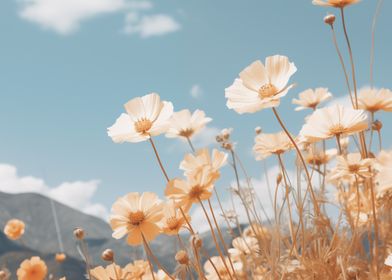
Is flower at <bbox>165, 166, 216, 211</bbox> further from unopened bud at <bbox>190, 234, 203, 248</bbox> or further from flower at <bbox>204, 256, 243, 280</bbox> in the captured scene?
flower at <bbox>204, 256, 243, 280</bbox>

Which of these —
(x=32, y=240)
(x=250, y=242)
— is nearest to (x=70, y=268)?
(x=32, y=240)

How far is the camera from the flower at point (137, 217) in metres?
1.03

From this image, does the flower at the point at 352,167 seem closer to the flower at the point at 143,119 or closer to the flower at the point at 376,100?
the flower at the point at 376,100

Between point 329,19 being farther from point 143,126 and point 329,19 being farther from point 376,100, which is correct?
point 143,126

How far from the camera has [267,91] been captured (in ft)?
3.14

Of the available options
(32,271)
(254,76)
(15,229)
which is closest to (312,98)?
(254,76)

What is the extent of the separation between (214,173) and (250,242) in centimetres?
85

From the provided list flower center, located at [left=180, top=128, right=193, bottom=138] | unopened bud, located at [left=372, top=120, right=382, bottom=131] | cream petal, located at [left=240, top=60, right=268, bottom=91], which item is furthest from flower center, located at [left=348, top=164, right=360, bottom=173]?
flower center, located at [left=180, top=128, right=193, bottom=138]

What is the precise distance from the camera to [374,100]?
1240mm

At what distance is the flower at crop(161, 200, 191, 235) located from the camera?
108cm

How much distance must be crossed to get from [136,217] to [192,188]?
162mm

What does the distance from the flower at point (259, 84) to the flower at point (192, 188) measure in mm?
123

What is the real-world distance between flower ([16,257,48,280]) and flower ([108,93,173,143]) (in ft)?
3.96

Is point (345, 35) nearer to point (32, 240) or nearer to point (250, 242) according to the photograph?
point (250, 242)
